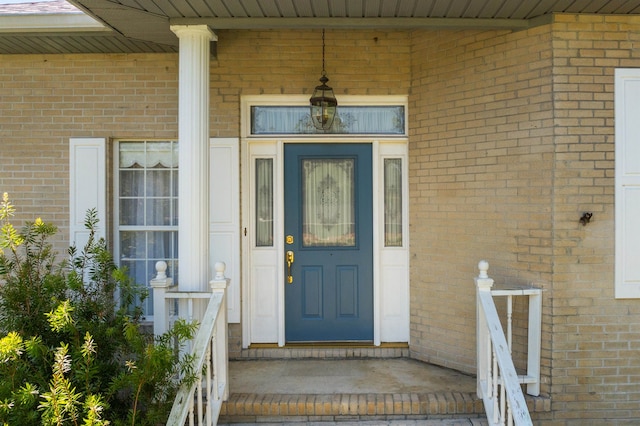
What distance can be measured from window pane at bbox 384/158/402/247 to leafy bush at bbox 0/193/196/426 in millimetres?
2457

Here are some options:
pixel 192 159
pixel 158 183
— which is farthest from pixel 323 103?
pixel 158 183

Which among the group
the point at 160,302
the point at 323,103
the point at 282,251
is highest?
the point at 323,103

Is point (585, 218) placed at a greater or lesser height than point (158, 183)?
lesser

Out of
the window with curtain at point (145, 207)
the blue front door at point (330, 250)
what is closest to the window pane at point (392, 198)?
the blue front door at point (330, 250)

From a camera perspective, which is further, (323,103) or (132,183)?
(132,183)

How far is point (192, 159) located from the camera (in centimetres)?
389

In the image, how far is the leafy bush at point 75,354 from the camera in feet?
9.30

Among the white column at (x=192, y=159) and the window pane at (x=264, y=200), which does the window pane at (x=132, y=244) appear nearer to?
the window pane at (x=264, y=200)

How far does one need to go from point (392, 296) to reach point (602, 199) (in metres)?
2.11

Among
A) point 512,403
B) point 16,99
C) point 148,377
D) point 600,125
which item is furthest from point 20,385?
point 600,125

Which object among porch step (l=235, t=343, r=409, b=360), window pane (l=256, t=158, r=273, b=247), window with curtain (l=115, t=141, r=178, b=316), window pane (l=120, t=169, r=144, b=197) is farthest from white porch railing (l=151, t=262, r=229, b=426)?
window pane (l=120, t=169, r=144, b=197)

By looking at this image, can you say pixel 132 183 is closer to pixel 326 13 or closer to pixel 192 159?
pixel 192 159

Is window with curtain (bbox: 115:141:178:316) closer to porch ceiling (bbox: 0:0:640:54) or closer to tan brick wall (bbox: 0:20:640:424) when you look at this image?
tan brick wall (bbox: 0:20:640:424)

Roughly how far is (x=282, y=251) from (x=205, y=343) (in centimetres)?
180
